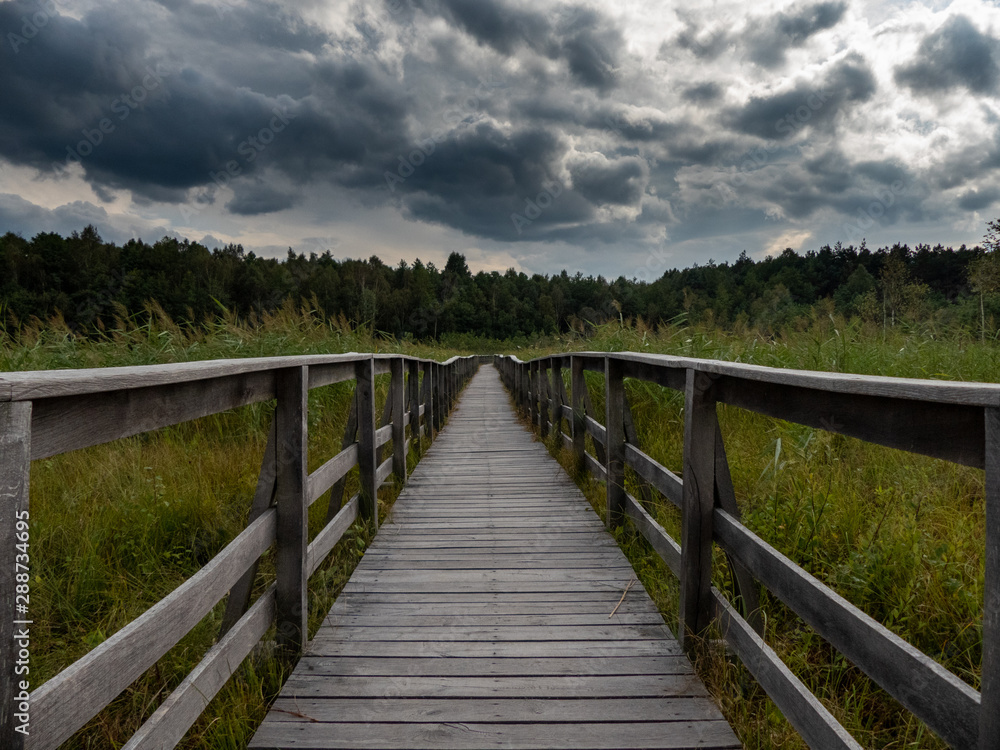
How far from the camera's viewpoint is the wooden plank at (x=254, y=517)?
2016 millimetres

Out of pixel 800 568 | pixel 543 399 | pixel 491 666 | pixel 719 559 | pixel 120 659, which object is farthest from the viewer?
pixel 543 399

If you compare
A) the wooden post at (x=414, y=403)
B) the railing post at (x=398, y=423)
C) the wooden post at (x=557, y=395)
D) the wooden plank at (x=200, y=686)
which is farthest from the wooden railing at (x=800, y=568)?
the wooden post at (x=414, y=403)

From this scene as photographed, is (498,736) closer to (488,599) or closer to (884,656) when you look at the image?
(488,599)

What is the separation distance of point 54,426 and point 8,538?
26 cm

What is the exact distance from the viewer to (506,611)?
2.61 m

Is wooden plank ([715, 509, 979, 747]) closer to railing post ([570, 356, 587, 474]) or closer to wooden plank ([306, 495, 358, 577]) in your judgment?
wooden plank ([306, 495, 358, 577])

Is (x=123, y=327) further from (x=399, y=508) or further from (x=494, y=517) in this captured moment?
(x=494, y=517)

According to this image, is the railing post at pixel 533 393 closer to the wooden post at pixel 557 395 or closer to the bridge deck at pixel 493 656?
the wooden post at pixel 557 395

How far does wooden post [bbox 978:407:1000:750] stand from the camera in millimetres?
888

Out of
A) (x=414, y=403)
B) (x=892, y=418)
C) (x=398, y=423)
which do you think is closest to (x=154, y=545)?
(x=398, y=423)

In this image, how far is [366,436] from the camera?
3.54 m

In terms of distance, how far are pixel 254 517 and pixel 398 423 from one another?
2755 millimetres

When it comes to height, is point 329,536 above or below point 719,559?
above

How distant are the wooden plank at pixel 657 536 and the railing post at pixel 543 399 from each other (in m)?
3.92
